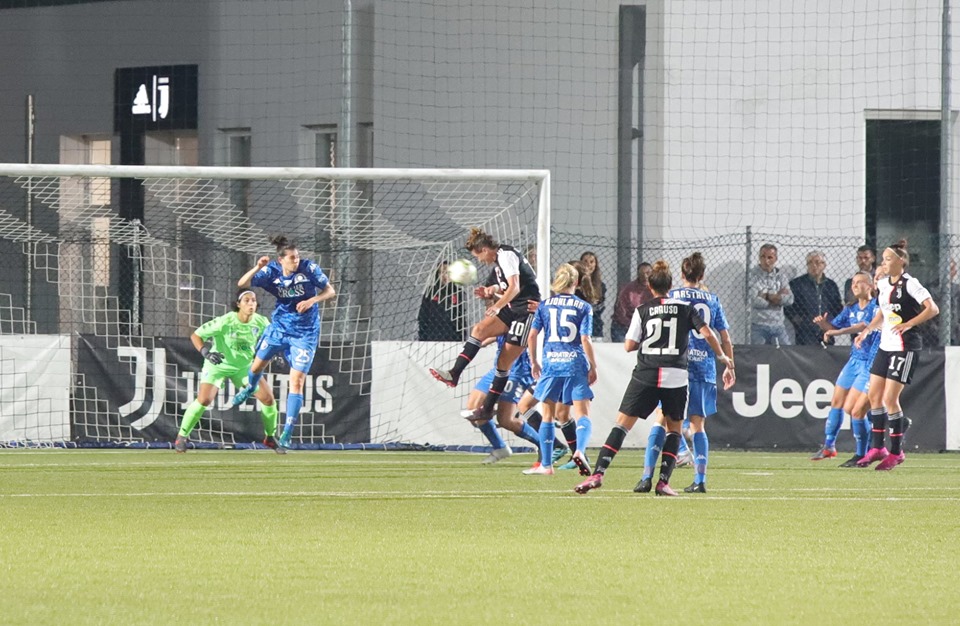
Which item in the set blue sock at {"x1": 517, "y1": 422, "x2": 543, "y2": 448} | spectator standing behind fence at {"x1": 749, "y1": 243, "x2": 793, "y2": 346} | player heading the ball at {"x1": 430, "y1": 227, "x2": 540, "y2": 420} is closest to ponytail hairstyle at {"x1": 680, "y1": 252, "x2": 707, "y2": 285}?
player heading the ball at {"x1": 430, "y1": 227, "x2": 540, "y2": 420}

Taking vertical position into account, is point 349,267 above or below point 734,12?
below

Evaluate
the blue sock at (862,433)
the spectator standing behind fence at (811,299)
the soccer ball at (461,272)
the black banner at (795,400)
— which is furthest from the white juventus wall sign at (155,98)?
the blue sock at (862,433)

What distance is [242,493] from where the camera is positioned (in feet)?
32.7

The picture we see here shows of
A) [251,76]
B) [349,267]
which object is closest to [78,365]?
[349,267]

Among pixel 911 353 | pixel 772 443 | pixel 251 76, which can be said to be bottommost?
pixel 772 443

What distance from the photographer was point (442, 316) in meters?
16.9

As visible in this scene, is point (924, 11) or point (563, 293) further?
point (924, 11)

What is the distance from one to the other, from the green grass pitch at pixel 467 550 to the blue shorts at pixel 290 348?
3119 mm

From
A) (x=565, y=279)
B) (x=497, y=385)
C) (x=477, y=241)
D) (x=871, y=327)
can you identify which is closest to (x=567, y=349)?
(x=565, y=279)

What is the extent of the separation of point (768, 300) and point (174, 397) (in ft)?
22.5

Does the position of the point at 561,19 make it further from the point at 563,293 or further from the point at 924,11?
the point at 563,293

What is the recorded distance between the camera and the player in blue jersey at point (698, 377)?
9812mm

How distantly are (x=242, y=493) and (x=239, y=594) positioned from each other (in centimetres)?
464

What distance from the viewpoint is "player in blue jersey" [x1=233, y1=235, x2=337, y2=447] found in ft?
48.5
